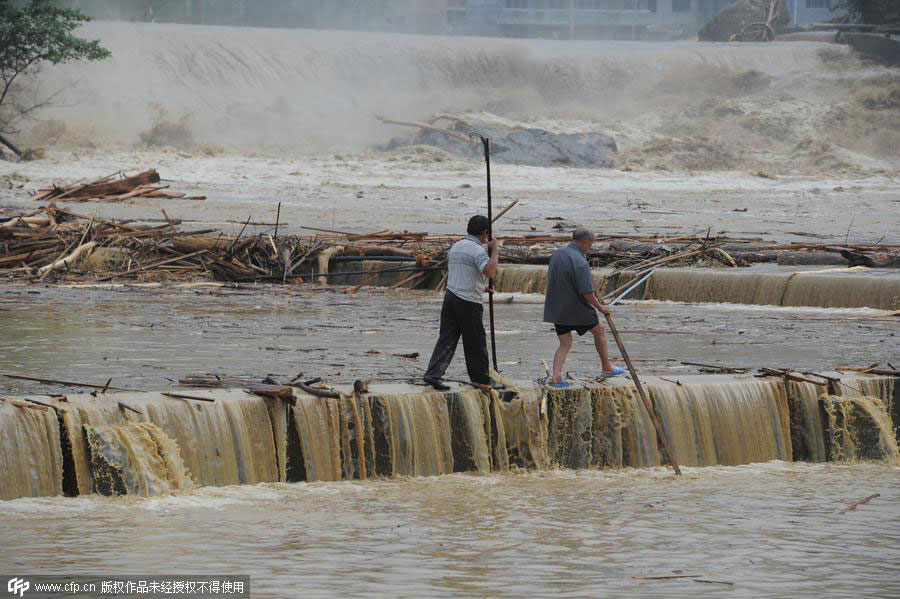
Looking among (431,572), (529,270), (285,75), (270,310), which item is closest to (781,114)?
(285,75)

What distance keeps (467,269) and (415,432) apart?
149 centimetres

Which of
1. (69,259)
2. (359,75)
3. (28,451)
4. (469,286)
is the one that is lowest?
(28,451)

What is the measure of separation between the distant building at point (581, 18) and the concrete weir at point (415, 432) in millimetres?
77088

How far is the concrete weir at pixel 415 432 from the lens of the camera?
10.1 m

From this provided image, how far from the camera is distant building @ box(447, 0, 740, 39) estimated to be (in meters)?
87.9

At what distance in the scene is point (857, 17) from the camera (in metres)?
73.4

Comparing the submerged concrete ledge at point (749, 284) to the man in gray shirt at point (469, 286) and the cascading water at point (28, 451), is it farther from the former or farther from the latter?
the cascading water at point (28, 451)

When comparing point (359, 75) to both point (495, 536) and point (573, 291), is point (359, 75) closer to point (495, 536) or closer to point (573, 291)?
point (573, 291)

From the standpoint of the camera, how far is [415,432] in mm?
11188

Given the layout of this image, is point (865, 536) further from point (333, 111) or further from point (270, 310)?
point (333, 111)

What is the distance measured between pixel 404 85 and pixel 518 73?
224 inches

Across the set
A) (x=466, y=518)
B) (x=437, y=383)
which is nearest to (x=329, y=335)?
(x=437, y=383)

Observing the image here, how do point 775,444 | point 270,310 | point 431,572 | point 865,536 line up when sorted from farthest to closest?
point 270,310 < point 775,444 < point 865,536 < point 431,572

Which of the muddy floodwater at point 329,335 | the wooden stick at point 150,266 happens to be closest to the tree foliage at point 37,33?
the wooden stick at point 150,266
